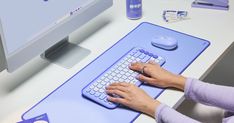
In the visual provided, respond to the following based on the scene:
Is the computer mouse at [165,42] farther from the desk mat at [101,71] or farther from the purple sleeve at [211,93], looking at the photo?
the purple sleeve at [211,93]

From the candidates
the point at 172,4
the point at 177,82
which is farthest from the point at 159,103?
the point at 172,4

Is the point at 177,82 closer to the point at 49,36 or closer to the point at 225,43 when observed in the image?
the point at 225,43

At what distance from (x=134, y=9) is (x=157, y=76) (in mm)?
349

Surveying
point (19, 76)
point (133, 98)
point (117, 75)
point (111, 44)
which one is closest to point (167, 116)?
point (133, 98)

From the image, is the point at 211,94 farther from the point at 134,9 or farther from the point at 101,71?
the point at 134,9

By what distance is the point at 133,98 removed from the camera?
1.02 meters

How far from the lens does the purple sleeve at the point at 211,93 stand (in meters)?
1.06

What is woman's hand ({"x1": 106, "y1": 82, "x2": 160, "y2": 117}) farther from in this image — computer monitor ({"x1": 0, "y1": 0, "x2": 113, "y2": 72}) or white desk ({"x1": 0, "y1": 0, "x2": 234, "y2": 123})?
computer monitor ({"x1": 0, "y1": 0, "x2": 113, "y2": 72})

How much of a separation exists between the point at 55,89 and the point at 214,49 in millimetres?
516

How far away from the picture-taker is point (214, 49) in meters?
1.20

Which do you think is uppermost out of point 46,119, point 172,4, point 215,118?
point 172,4

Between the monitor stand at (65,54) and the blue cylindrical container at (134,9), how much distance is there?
0.23 metres

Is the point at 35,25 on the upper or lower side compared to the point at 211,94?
upper

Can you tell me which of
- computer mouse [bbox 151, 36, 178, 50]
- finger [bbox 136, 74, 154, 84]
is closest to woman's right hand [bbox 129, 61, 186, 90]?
finger [bbox 136, 74, 154, 84]
